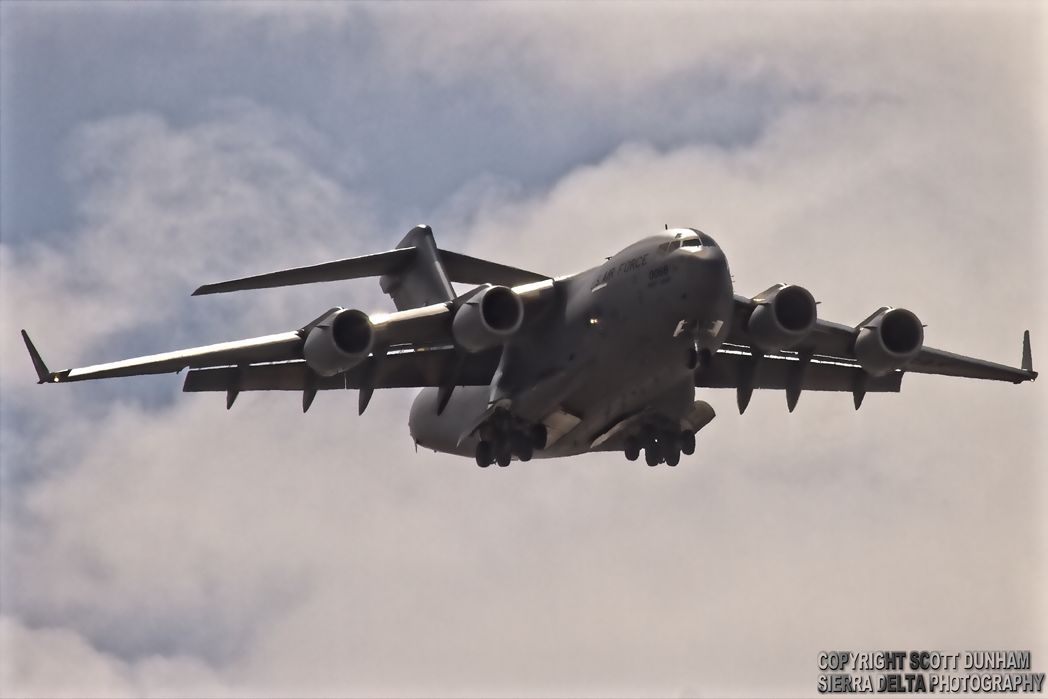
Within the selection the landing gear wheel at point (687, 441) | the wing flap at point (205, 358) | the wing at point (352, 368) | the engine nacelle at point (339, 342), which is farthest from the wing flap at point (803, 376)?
the wing flap at point (205, 358)

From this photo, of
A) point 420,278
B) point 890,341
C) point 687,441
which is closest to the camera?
point 890,341

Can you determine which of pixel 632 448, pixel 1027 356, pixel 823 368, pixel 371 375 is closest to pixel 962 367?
pixel 1027 356

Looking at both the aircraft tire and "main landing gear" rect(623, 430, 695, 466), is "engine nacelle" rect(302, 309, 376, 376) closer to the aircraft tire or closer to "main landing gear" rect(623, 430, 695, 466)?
the aircraft tire

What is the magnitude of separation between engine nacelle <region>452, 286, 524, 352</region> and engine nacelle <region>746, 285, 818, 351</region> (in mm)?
3719

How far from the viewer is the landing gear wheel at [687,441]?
78.7 feet

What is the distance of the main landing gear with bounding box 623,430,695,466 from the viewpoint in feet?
78.7

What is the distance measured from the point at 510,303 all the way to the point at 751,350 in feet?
15.6

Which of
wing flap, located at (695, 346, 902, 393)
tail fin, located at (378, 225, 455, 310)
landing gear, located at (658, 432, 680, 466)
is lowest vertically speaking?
landing gear, located at (658, 432, 680, 466)

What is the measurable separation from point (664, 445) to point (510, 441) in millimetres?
2609

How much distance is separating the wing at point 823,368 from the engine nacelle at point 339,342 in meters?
5.83

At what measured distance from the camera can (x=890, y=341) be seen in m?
23.2

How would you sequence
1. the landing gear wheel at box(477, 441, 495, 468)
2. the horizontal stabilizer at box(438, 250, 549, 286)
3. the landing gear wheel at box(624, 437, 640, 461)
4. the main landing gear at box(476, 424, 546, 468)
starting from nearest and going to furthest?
the main landing gear at box(476, 424, 546, 468) < the landing gear wheel at box(477, 441, 495, 468) < the landing gear wheel at box(624, 437, 640, 461) < the horizontal stabilizer at box(438, 250, 549, 286)

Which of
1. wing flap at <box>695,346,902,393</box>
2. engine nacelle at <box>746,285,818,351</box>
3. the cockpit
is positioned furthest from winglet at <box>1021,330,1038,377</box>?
the cockpit

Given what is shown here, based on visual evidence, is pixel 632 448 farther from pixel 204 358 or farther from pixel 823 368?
pixel 204 358
